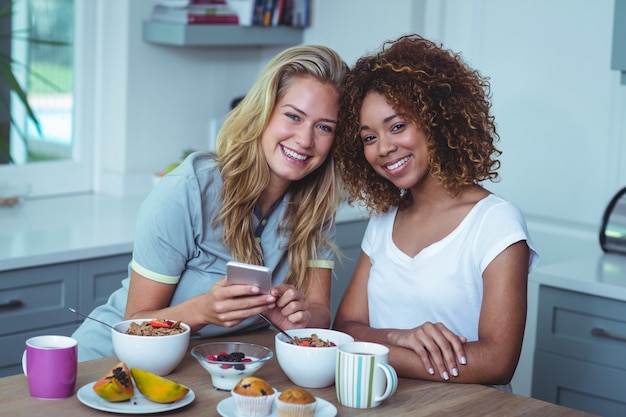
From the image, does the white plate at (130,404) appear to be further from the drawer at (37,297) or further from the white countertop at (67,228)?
the drawer at (37,297)

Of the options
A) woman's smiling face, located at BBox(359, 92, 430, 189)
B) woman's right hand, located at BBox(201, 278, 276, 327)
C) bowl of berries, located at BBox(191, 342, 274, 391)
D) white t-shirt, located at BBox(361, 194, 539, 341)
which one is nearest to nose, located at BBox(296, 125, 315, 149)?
woman's smiling face, located at BBox(359, 92, 430, 189)

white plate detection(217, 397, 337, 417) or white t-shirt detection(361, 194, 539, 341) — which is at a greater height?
white t-shirt detection(361, 194, 539, 341)

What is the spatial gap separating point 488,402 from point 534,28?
2.13 m

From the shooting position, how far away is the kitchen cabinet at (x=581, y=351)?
8.62 feet

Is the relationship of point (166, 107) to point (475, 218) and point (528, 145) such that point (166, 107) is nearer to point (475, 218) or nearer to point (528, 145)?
point (528, 145)

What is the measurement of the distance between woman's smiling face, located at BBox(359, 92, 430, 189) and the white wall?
1125mm

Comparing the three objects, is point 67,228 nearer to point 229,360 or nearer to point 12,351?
point 12,351

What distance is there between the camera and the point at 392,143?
1957mm

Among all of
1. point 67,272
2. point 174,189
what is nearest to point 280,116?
point 174,189

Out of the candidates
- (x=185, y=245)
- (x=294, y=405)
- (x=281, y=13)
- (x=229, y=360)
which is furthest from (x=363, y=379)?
(x=281, y=13)

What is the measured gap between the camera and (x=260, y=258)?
6.72ft

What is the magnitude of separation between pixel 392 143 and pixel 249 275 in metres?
0.48

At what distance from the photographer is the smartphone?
1.63 meters

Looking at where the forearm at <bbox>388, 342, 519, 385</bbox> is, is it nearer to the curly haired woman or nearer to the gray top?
the curly haired woman
